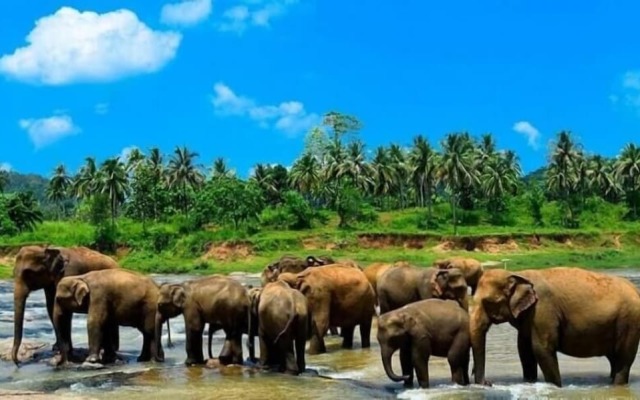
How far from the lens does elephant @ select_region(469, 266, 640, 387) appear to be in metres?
12.4

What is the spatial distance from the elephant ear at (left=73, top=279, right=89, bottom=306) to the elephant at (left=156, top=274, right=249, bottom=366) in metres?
1.33

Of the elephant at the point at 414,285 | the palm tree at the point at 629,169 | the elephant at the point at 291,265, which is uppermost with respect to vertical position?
the palm tree at the point at 629,169

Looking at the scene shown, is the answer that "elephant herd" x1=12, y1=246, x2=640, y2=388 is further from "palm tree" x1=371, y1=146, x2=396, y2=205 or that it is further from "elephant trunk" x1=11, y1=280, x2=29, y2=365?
"palm tree" x1=371, y1=146, x2=396, y2=205

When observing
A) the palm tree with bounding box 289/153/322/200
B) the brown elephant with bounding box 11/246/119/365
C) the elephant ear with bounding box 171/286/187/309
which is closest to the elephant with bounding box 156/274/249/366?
the elephant ear with bounding box 171/286/187/309

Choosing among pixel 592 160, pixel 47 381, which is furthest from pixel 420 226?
pixel 47 381

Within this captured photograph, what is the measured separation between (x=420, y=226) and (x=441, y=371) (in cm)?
7232

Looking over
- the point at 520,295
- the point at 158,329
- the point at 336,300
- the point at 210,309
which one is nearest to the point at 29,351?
the point at 158,329

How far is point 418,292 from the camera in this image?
18641 mm

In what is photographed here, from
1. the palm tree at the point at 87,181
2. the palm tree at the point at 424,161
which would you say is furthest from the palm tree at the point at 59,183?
the palm tree at the point at 424,161

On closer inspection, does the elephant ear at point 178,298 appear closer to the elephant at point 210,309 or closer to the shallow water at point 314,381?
the elephant at point 210,309

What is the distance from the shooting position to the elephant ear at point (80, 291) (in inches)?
615

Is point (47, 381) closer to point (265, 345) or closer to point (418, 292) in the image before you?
point (265, 345)

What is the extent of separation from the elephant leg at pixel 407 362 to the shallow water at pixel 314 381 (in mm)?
210

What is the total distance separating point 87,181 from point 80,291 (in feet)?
292
